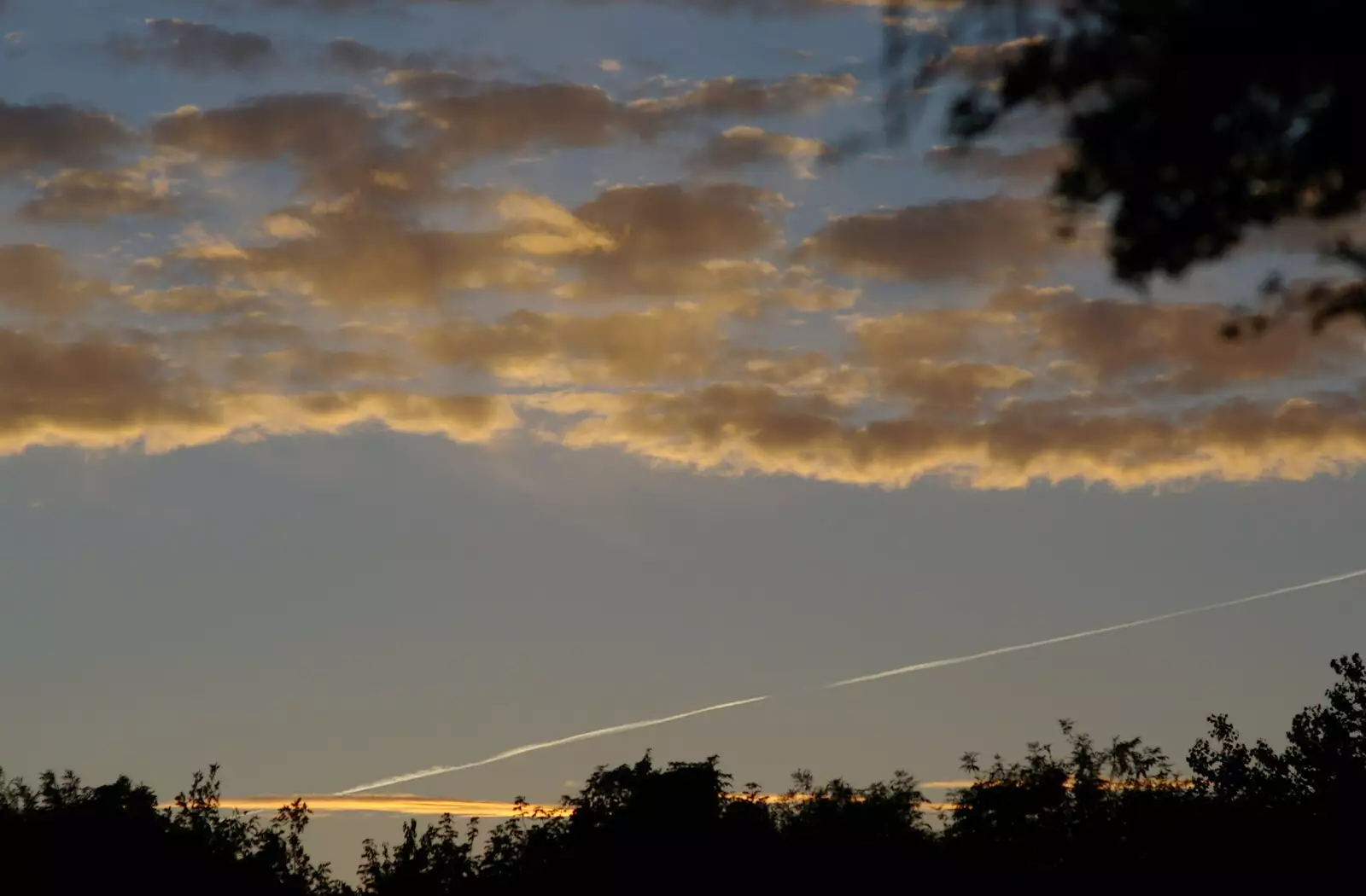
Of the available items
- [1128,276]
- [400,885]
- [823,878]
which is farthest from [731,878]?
[1128,276]

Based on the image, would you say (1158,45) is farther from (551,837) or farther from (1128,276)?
(551,837)

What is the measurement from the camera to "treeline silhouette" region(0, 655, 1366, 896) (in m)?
68.2

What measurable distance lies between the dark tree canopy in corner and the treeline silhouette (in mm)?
53677

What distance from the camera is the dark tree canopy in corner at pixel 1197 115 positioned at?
1340cm

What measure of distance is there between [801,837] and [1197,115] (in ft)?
210

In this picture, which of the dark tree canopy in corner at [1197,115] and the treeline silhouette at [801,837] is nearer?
the dark tree canopy in corner at [1197,115]

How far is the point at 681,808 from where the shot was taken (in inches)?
3278

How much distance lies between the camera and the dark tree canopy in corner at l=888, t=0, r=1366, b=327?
1340 cm

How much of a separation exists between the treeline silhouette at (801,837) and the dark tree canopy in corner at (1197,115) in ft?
176

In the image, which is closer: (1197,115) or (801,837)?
(1197,115)

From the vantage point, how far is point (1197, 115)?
13922 millimetres

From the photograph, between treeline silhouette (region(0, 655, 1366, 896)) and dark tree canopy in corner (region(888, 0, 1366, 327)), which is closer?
dark tree canopy in corner (region(888, 0, 1366, 327))

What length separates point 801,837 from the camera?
75.2 metres

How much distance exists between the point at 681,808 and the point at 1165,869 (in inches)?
928
